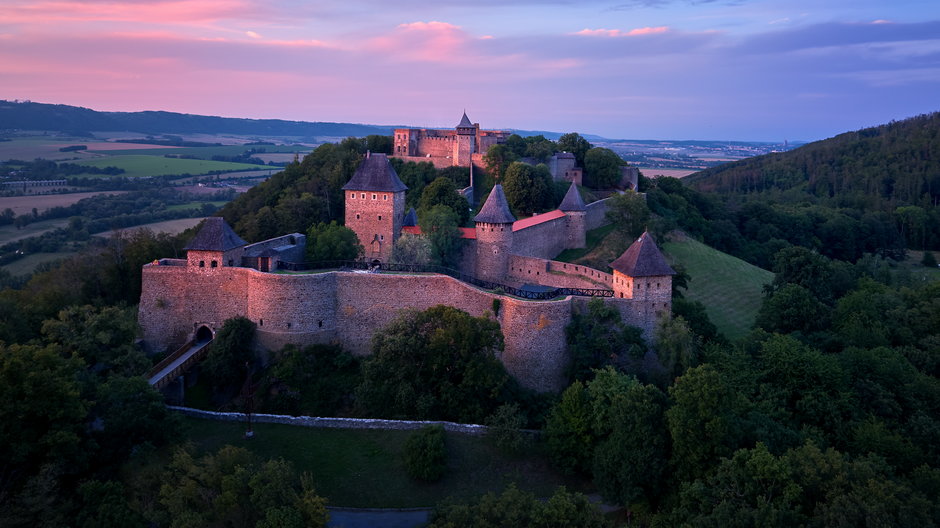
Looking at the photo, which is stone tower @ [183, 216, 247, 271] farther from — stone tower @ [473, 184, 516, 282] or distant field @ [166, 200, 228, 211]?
distant field @ [166, 200, 228, 211]

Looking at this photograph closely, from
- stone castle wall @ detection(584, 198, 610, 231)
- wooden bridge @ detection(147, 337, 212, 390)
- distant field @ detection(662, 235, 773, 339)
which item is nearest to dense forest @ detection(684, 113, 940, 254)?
distant field @ detection(662, 235, 773, 339)

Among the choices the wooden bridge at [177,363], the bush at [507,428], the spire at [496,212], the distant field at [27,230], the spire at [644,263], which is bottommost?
the bush at [507,428]

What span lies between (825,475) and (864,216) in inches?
2474

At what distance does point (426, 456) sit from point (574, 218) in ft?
72.9

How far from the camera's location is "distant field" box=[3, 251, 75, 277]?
148 feet

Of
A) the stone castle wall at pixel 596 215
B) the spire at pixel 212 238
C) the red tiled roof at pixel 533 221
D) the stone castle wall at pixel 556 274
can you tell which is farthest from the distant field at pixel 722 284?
the spire at pixel 212 238

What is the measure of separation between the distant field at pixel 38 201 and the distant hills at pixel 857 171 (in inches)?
3565

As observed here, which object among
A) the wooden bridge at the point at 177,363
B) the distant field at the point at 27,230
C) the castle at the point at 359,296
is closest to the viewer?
the wooden bridge at the point at 177,363

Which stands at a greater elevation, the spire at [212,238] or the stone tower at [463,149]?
the stone tower at [463,149]

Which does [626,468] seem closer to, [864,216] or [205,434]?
[205,434]

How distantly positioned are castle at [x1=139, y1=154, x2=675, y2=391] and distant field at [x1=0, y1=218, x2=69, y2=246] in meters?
32.5

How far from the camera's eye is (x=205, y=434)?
2431 centimetres

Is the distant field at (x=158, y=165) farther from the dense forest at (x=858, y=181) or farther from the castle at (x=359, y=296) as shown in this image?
the dense forest at (x=858, y=181)

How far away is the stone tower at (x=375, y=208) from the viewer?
35875 millimetres
